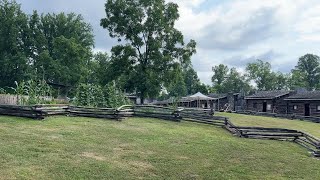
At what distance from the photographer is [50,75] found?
59.2 meters

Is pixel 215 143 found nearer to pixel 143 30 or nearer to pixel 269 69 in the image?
pixel 143 30

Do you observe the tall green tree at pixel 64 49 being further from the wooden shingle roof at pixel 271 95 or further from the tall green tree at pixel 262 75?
the tall green tree at pixel 262 75

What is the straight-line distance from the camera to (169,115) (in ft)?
78.0

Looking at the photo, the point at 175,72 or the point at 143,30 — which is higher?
the point at 143,30

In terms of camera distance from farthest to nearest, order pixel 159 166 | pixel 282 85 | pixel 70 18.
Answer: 1. pixel 282 85
2. pixel 70 18
3. pixel 159 166

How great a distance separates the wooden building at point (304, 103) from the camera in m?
42.8

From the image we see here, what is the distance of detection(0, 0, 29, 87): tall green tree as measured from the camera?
59000mm

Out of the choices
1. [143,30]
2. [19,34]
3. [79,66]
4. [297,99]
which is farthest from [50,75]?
[297,99]

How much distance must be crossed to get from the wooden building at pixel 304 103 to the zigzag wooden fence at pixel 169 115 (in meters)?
21.7

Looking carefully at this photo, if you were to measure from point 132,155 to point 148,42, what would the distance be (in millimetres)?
24410

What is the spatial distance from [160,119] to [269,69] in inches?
3138

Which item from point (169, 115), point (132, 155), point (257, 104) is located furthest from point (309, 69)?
point (132, 155)

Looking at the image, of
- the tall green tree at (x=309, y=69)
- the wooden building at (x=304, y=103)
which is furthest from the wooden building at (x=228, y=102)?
the tall green tree at (x=309, y=69)

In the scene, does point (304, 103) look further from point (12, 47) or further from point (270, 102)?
point (12, 47)
